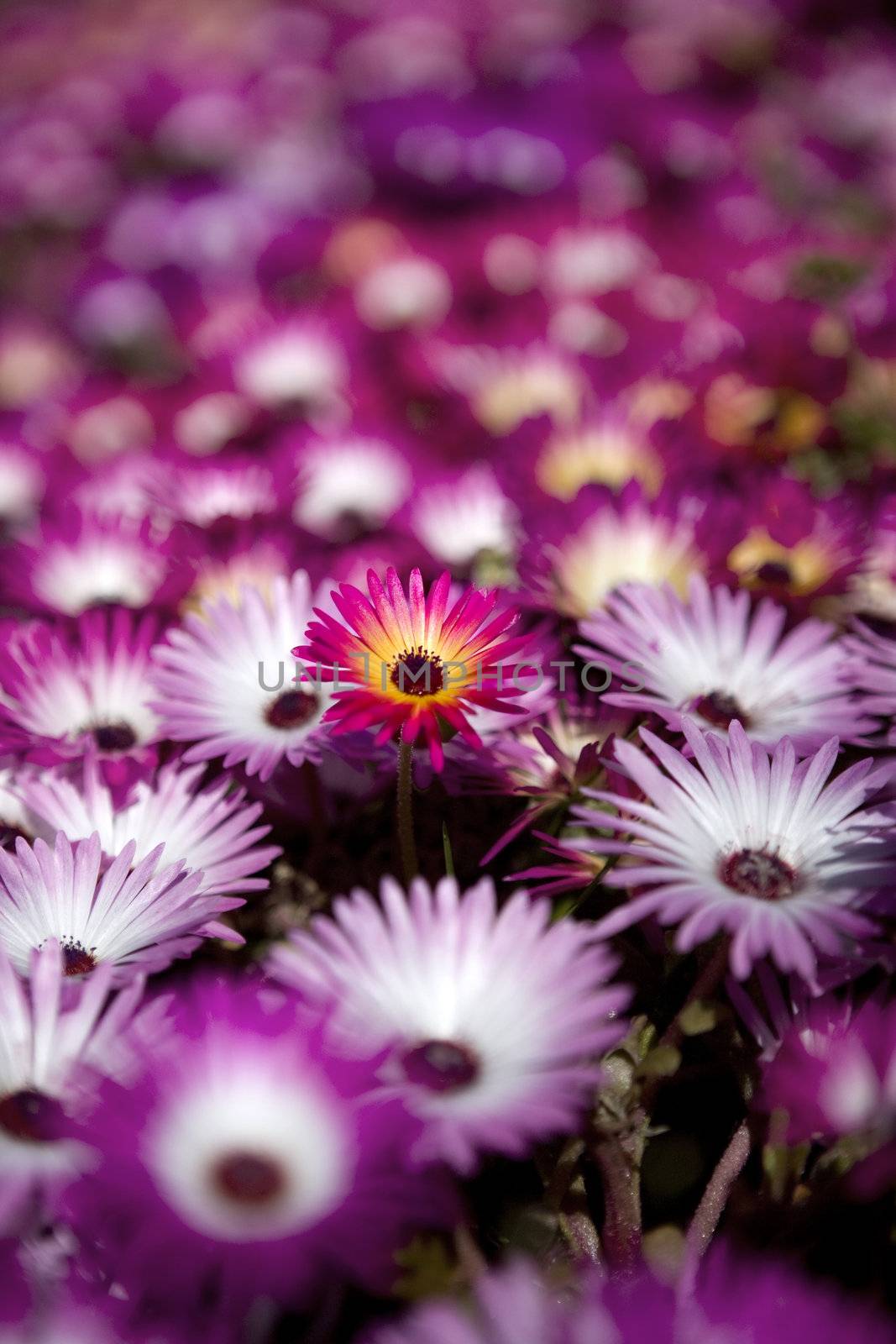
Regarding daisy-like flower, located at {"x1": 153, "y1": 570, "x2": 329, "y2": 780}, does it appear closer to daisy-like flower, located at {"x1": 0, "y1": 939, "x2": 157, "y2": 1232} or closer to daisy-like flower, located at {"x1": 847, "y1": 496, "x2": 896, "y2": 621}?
daisy-like flower, located at {"x1": 0, "y1": 939, "x2": 157, "y2": 1232}

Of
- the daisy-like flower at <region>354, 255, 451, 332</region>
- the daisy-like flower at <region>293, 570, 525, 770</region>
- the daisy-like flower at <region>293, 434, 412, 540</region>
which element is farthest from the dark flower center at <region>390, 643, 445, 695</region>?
the daisy-like flower at <region>354, 255, 451, 332</region>

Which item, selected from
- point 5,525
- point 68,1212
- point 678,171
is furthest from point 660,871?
point 678,171

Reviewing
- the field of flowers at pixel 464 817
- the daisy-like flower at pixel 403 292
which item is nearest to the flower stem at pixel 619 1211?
the field of flowers at pixel 464 817

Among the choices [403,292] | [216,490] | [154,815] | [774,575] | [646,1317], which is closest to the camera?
[646,1317]

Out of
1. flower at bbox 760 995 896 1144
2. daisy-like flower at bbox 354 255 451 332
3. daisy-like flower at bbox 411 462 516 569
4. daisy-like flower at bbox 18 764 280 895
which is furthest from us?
daisy-like flower at bbox 354 255 451 332

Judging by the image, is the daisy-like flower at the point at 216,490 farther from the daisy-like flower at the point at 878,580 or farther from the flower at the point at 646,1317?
the flower at the point at 646,1317

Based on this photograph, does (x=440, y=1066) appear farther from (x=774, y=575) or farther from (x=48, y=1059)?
(x=774, y=575)

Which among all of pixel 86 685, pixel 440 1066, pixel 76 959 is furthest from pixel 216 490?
pixel 440 1066
